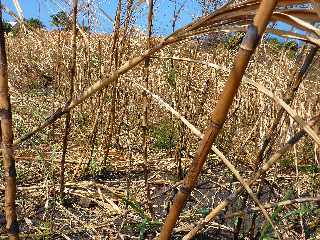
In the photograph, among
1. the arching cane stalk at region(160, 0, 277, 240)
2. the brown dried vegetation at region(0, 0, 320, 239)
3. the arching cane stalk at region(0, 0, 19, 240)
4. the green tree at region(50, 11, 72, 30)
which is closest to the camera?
the arching cane stalk at region(160, 0, 277, 240)

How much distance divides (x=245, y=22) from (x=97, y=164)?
194 cm

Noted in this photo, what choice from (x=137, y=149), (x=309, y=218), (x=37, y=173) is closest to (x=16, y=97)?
(x=137, y=149)

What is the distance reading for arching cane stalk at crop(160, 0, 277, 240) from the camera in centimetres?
46

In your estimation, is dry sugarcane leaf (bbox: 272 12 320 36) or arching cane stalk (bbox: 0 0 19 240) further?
arching cane stalk (bbox: 0 0 19 240)

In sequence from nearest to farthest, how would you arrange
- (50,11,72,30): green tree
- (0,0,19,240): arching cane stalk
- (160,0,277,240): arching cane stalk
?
(160,0,277,240): arching cane stalk < (0,0,19,240): arching cane stalk < (50,11,72,30): green tree

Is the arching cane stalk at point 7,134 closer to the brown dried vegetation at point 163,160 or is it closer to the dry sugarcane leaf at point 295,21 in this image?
the brown dried vegetation at point 163,160

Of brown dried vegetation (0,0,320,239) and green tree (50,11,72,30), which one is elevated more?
green tree (50,11,72,30)

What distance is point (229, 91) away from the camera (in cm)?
48

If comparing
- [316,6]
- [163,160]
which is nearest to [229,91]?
[316,6]

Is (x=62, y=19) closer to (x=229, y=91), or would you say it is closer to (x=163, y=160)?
(x=163, y=160)

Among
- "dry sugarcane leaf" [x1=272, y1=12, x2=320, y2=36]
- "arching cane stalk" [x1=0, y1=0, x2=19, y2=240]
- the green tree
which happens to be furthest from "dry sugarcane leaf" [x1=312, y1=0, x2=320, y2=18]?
the green tree

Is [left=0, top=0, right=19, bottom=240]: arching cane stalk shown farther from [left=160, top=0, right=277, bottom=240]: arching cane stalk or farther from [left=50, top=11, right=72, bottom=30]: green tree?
[left=50, top=11, right=72, bottom=30]: green tree

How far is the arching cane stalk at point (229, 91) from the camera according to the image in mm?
458

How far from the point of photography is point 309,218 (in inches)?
76.4
